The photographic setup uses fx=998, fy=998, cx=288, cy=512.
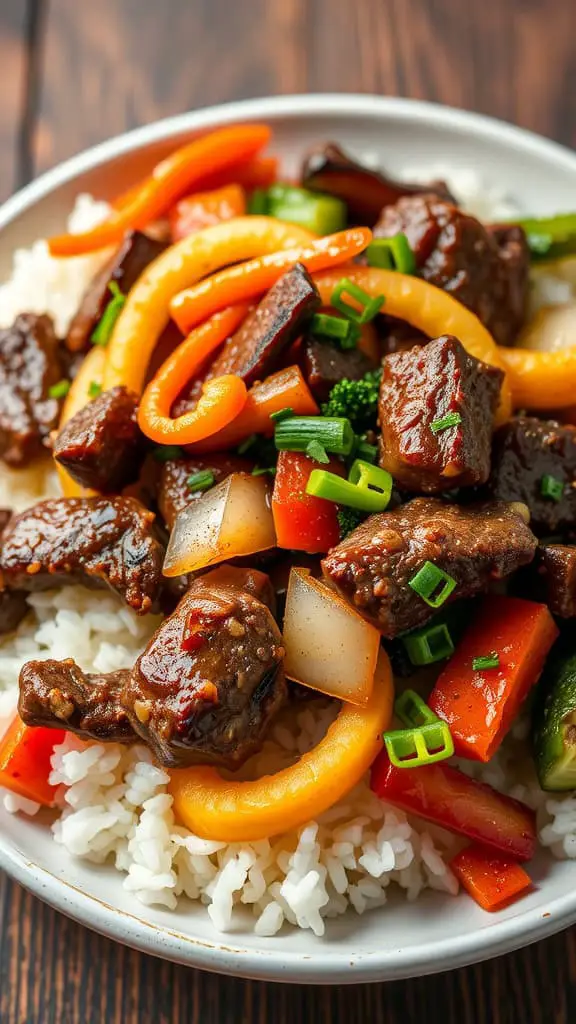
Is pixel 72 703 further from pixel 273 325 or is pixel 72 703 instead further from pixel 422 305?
pixel 422 305

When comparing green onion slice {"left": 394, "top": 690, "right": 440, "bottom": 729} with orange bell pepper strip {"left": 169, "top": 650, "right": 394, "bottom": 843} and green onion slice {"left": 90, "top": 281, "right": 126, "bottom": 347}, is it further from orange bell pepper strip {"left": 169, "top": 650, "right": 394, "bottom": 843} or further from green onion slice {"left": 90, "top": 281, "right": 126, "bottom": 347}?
green onion slice {"left": 90, "top": 281, "right": 126, "bottom": 347}

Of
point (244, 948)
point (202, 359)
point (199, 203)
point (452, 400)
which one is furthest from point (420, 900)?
point (199, 203)

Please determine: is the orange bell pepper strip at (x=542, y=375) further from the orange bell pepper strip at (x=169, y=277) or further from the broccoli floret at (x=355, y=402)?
Answer: the orange bell pepper strip at (x=169, y=277)

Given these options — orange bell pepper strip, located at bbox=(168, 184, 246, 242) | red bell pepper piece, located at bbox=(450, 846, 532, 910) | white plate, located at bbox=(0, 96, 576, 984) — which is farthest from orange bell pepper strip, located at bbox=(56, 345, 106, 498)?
red bell pepper piece, located at bbox=(450, 846, 532, 910)

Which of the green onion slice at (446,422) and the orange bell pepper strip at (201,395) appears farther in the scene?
the orange bell pepper strip at (201,395)

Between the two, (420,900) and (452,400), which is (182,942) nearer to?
(420,900)

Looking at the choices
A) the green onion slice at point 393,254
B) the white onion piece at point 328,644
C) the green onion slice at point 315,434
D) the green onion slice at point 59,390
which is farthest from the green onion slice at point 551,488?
the green onion slice at point 59,390
